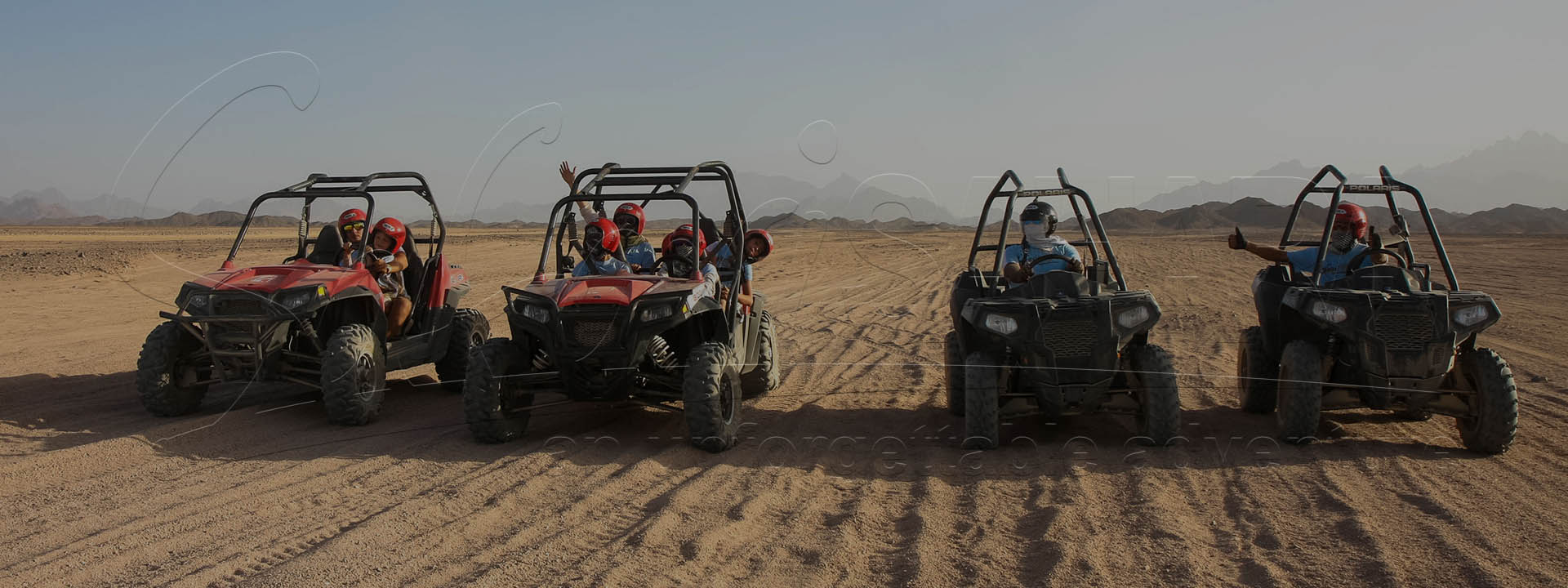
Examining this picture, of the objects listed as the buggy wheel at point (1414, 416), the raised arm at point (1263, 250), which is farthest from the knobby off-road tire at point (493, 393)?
the buggy wheel at point (1414, 416)

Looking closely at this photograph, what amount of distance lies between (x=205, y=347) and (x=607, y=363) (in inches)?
139

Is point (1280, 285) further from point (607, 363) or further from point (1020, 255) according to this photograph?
point (607, 363)

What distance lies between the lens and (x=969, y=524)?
5.95 meters

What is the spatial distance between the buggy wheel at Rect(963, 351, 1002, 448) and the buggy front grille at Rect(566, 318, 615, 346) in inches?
95.9

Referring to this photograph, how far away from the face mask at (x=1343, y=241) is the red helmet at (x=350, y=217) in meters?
8.31

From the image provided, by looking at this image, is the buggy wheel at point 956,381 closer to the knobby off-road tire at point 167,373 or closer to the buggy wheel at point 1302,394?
the buggy wheel at point 1302,394

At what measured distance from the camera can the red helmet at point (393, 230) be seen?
33.6 ft

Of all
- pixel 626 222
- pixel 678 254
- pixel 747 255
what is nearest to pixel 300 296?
pixel 626 222

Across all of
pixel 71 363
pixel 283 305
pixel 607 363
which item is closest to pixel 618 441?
pixel 607 363

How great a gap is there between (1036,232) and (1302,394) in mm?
2271

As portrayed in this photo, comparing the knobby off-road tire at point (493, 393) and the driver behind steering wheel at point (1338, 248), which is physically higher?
the driver behind steering wheel at point (1338, 248)

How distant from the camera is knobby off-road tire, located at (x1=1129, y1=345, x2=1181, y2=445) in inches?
297

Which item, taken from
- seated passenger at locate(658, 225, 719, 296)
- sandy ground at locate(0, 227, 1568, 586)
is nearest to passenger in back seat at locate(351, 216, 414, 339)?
sandy ground at locate(0, 227, 1568, 586)

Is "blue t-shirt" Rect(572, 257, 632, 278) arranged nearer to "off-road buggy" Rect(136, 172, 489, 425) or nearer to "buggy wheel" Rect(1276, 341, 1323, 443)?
"off-road buggy" Rect(136, 172, 489, 425)
